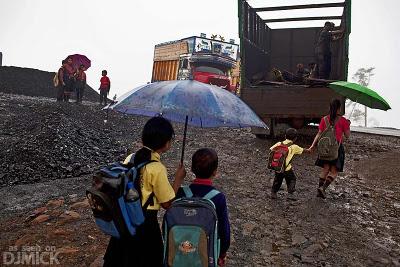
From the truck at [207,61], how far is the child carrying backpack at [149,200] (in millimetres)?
14831

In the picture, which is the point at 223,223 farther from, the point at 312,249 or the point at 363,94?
the point at 363,94

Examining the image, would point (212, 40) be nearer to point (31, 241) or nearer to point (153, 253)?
point (31, 241)

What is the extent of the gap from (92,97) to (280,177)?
19667mm

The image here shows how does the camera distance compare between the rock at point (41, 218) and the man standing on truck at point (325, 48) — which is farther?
the man standing on truck at point (325, 48)

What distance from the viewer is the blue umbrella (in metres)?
2.34

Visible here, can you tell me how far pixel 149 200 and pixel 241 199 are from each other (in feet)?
11.1

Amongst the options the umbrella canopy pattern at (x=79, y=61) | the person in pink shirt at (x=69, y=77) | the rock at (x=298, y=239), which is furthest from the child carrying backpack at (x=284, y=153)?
the umbrella canopy pattern at (x=79, y=61)

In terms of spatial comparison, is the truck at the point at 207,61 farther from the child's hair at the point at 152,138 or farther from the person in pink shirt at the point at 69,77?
the child's hair at the point at 152,138

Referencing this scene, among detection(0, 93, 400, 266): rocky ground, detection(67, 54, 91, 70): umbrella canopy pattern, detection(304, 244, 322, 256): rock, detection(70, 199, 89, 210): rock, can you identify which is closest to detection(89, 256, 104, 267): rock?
detection(0, 93, 400, 266): rocky ground

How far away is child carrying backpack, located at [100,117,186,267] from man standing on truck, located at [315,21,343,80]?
8.14m

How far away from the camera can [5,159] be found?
681cm

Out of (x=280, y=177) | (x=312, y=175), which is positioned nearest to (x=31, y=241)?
(x=280, y=177)

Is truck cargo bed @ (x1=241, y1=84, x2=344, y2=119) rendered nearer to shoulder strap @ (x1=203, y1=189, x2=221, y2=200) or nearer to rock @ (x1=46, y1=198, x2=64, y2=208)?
rock @ (x1=46, y1=198, x2=64, y2=208)

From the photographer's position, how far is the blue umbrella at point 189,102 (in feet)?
7.69
